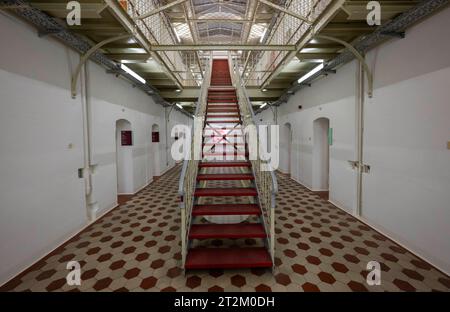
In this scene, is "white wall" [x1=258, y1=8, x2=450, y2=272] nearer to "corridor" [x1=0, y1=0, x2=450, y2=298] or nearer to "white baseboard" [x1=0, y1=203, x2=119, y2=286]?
"corridor" [x1=0, y1=0, x2=450, y2=298]

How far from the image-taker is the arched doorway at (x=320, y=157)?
21.3ft

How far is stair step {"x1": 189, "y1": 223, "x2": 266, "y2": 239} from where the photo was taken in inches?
113

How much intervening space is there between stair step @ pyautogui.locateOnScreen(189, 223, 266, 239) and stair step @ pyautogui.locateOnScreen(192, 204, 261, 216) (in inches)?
8.9

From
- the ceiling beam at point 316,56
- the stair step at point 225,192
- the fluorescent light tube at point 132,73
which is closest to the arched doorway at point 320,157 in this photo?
the ceiling beam at point 316,56

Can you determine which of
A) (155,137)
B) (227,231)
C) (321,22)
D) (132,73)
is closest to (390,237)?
(227,231)

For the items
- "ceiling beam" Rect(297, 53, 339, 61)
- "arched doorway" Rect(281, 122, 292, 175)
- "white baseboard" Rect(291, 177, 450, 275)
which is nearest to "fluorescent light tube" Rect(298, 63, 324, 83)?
"ceiling beam" Rect(297, 53, 339, 61)

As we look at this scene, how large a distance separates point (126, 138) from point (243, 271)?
214 inches

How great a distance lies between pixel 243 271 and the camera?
277 centimetres

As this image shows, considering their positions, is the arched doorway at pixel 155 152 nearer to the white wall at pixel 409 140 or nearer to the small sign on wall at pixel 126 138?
the small sign on wall at pixel 126 138

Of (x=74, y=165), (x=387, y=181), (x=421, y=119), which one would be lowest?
(x=387, y=181)

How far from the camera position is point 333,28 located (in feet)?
11.0
